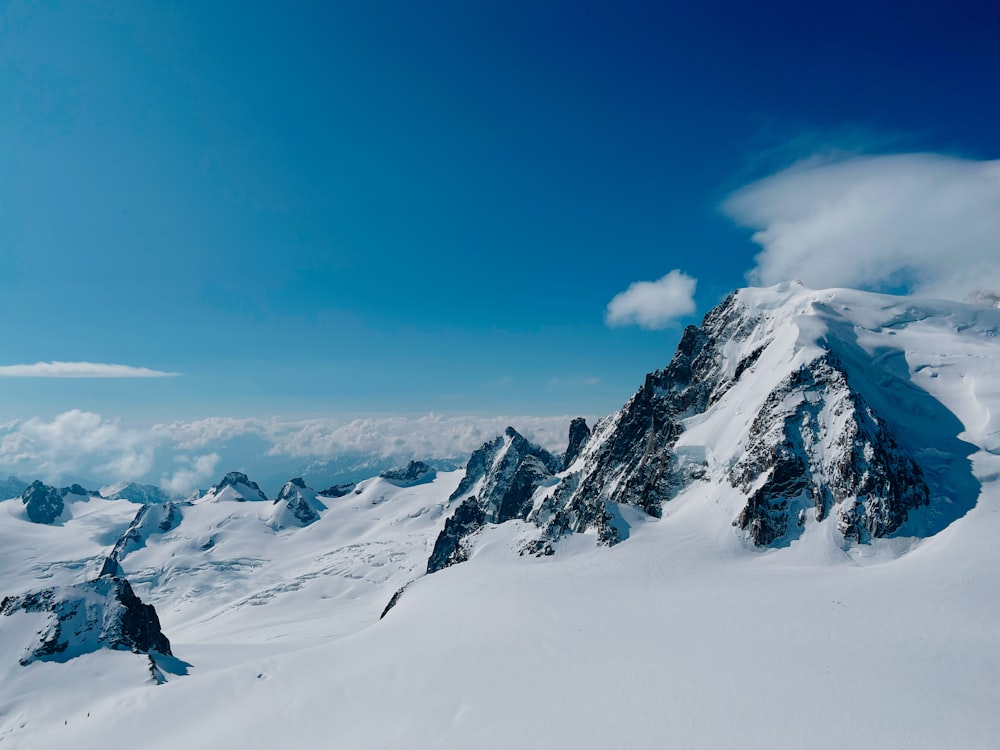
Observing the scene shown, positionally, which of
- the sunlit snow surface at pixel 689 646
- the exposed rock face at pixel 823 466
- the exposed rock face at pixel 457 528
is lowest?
the exposed rock face at pixel 457 528

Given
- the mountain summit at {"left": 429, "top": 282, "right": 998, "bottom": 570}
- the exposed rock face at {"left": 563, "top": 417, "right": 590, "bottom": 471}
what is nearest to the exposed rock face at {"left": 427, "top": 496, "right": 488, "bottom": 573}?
the exposed rock face at {"left": 563, "top": 417, "right": 590, "bottom": 471}

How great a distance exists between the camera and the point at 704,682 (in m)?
28.8

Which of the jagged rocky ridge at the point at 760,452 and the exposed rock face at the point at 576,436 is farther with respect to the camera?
the exposed rock face at the point at 576,436

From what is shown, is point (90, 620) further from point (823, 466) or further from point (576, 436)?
point (576, 436)

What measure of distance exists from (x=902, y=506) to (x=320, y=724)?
5822cm

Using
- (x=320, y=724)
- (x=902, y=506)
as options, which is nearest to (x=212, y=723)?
(x=320, y=724)

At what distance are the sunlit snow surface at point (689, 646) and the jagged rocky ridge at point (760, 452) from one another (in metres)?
2.03

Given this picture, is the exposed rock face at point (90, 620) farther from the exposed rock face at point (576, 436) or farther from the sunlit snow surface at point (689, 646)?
the exposed rock face at point (576, 436)

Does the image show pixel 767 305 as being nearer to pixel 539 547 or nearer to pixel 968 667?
pixel 539 547

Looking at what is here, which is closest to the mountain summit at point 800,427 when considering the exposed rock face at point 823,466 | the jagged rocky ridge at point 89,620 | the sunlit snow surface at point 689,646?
the exposed rock face at point 823,466

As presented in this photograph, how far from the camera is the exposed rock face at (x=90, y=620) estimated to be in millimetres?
63844

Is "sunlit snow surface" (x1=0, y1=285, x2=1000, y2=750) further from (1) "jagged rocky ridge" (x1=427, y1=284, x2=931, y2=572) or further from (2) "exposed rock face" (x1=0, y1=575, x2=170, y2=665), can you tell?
(2) "exposed rock face" (x1=0, y1=575, x2=170, y2=665)

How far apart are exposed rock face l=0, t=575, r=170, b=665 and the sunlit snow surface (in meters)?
2.45

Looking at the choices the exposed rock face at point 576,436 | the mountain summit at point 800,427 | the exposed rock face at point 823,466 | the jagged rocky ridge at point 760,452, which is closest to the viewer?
the exposed rock face at point 823,466
